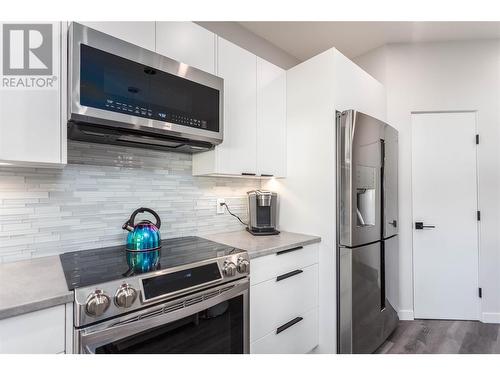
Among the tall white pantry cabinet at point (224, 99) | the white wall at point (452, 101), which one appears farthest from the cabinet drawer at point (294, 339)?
the white wall at point (452, 101)

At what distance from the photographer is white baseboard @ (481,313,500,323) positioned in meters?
2.41

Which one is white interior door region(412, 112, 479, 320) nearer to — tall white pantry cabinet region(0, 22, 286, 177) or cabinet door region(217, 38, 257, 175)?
tall white pantry cabinet region(0, 22, 286, 177)

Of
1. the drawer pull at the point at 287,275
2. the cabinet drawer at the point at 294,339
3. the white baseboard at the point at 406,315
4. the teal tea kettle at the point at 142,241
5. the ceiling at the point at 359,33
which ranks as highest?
the ceiling at the point at 359,33

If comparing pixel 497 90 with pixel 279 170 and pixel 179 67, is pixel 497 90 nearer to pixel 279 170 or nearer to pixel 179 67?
pixel 279 170

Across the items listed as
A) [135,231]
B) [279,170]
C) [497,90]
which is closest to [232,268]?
[135,231]

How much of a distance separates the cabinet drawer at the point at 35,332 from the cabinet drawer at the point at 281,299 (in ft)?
2.86

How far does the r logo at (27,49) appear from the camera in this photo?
3.36 ft

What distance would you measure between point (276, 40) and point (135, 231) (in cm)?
228

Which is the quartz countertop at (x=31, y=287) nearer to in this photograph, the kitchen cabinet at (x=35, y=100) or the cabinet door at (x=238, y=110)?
the kitchen cabinet at (x=35, y=100)

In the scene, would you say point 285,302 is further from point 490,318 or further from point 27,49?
point 490,318

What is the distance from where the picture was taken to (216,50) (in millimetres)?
1677

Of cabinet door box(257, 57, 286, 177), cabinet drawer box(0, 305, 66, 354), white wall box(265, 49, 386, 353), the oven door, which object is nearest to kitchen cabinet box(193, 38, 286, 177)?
cabinet door box(257, 57, 286, 177)
